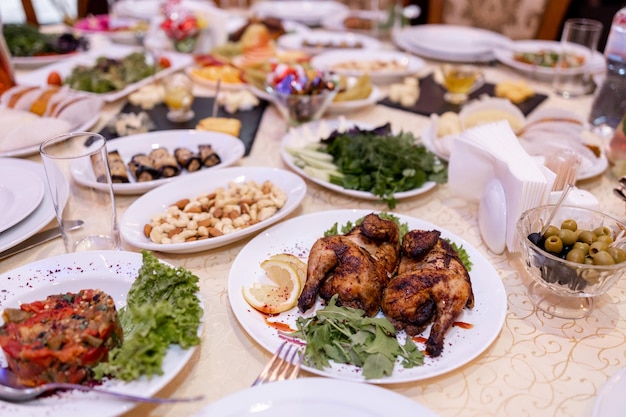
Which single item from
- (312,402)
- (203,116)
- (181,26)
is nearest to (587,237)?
(312,402)

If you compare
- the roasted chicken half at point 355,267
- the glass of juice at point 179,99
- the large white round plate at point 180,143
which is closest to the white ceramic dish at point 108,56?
the glass of juice at point 179,99

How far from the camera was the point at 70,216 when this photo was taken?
1.68 meters

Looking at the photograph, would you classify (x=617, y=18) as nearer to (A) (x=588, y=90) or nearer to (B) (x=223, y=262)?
(A) (x=588, y=90)

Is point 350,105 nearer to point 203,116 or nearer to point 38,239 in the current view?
point 203,116

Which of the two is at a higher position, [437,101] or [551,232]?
[551,232]

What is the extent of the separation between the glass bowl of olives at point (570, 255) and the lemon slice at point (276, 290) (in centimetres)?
66

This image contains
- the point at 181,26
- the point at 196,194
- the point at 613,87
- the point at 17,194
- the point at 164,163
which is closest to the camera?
the point at 17,194

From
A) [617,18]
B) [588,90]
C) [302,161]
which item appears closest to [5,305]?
[302,161]

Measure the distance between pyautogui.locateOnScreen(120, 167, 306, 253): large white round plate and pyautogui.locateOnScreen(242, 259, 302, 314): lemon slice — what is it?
190 mm

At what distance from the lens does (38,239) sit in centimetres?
163

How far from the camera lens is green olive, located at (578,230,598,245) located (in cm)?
131

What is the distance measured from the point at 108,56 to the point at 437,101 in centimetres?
223

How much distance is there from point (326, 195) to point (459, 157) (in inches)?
21.4

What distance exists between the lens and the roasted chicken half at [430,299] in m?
1.23
